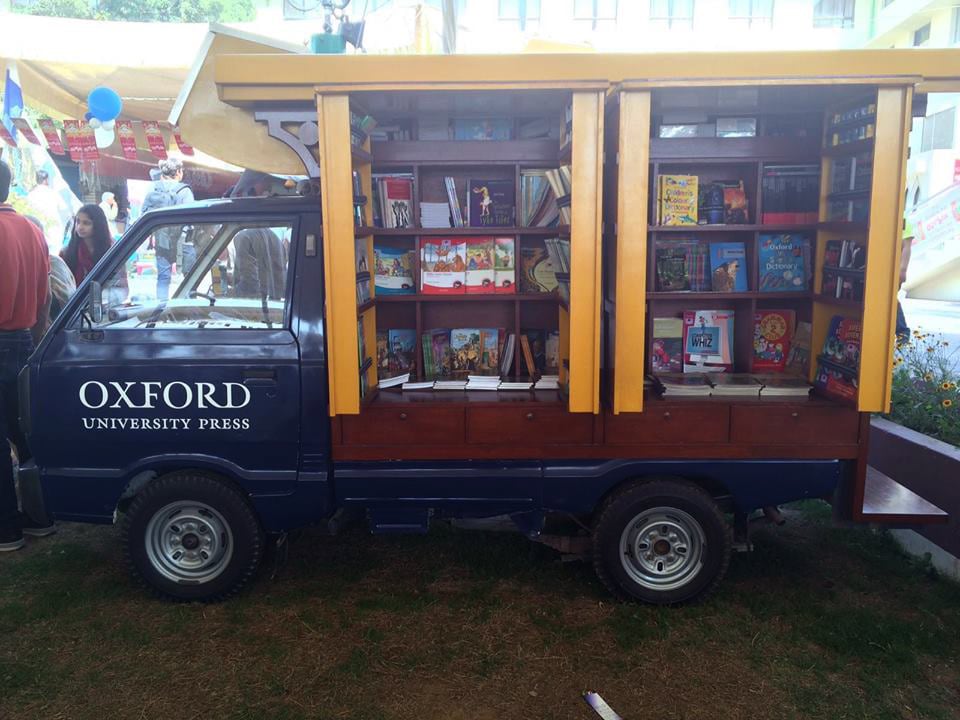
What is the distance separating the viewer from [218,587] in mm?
3869

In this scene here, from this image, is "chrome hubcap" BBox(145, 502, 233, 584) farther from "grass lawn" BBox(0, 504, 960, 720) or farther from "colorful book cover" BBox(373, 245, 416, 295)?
"colorful book cover" BBox(373, 245, 416, 295)

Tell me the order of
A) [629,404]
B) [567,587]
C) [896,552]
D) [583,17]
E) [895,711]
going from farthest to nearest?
[583,17], [896,552], [567,587], [629,404], [895,711]

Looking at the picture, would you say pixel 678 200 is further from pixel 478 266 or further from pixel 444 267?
pixel 444 267

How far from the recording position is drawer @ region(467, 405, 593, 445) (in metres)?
3.76

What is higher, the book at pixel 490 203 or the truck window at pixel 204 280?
the book at pixel 490 203

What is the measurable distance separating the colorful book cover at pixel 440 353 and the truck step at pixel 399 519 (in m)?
0.97

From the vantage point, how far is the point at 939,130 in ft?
79.5

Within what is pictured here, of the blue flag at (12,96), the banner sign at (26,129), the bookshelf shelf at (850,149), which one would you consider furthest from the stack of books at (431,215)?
the banner sign at (26,129)

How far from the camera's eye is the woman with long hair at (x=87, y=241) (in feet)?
20.5

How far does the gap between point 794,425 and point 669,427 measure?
0.58 metres

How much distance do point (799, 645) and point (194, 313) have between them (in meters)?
3.17

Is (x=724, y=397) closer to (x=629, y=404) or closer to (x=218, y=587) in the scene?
(x=629, y=404)

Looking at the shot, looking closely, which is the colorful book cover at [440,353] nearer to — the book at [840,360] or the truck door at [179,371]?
the truck door at [179,371]

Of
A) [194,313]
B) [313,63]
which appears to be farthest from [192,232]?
[313,63]
